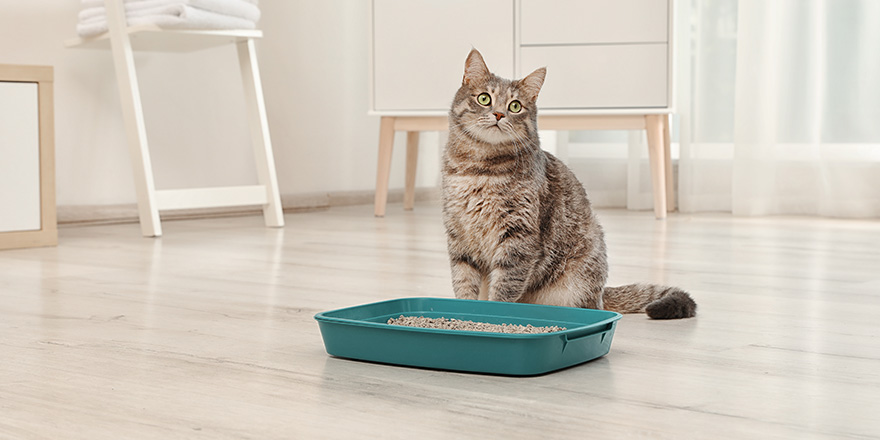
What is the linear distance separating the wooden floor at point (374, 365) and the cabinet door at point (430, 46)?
0.98 metres

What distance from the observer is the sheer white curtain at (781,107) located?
2.84 meters

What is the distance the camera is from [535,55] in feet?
9.31

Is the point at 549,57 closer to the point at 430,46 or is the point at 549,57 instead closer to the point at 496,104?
the point at 430,46

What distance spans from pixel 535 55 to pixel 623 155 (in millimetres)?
697

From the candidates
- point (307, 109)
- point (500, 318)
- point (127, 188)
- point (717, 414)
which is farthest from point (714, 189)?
point (717, 414)

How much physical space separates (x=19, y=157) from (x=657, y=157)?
176 cm

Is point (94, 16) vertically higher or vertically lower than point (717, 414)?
higher

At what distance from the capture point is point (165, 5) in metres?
2.39

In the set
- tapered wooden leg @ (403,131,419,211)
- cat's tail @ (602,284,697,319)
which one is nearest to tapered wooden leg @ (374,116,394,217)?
tapered wooden leg @ (403,131,419,211)

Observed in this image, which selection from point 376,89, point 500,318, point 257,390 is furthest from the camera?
point 376,89

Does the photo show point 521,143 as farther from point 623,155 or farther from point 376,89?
point 623,155

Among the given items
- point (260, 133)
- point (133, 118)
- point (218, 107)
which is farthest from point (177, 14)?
point (218, 107)

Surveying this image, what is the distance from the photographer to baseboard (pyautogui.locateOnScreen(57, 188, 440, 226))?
8.93 ft

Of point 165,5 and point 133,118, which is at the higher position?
point 165,5
